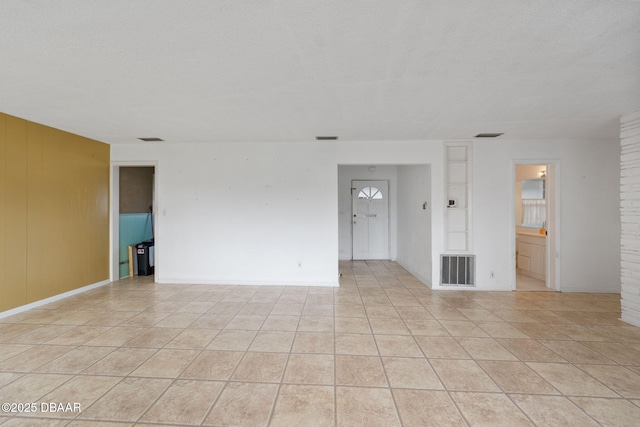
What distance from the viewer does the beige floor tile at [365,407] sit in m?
1.81

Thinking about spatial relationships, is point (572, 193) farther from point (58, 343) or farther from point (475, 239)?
point (58, 343)

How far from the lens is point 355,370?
2400 mm

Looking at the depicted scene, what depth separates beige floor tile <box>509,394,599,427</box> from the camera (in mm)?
1808

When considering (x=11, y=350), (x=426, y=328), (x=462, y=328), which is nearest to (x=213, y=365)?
(x=11, y=350)

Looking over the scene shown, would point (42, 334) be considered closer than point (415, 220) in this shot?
Yes

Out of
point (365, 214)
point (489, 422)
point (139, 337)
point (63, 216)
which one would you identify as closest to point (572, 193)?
point (365, 214)

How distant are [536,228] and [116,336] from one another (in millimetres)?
7540

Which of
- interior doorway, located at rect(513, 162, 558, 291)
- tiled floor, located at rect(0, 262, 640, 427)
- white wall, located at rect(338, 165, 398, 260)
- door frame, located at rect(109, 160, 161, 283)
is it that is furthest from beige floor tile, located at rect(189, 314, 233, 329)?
interior doorway, located at rect(513, 162, 558, 291)

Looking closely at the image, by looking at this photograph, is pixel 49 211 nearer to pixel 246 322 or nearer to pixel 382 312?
pixel 246 322

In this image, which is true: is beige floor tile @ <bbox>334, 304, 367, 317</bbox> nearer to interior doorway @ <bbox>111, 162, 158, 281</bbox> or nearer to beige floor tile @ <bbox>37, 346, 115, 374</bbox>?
beige floor tile @ <bbox>37, 346, 115, 374</bbox>

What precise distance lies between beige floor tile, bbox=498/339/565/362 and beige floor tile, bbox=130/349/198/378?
9.88ft

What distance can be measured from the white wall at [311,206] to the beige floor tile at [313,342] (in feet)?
6.70

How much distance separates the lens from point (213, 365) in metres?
2.47

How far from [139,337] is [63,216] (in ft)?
8.90
